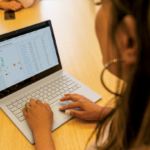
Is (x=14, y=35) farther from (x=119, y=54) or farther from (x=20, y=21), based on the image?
(x=20, y=21)

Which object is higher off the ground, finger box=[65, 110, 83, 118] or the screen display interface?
the screen display interface

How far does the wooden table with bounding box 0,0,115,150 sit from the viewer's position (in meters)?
0.67

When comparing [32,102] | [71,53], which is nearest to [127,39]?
[32,102]

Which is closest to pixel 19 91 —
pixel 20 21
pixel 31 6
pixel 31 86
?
pixel 31 86

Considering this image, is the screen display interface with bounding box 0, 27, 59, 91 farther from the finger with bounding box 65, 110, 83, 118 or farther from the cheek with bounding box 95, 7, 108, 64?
the cheek with bounding box 95, 7, 108, 64

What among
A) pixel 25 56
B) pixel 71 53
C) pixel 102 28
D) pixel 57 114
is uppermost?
pixel 102 28

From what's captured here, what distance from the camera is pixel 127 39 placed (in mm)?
390

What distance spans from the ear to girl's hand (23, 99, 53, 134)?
39 centimetres

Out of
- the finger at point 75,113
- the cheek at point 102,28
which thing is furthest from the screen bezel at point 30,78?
the cheek at point 102,28

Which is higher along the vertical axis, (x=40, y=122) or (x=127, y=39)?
(x=127, y=39)

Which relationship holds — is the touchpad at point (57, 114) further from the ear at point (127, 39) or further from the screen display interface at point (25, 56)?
the ear at point (127, 39)

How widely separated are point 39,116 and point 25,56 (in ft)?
0.87

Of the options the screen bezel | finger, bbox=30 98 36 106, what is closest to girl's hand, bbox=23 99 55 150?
finger, bbox=30 98 36 106

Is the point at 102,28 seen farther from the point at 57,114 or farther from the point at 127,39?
the point at 57,114
